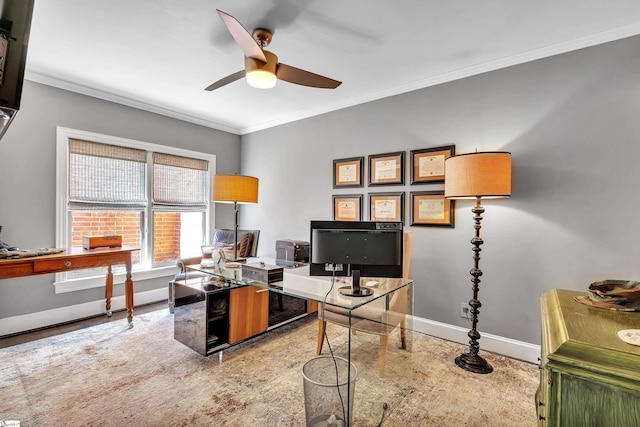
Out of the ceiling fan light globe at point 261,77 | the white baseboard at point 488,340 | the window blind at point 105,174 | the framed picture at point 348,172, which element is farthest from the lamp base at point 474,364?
the window blind at point 105,174

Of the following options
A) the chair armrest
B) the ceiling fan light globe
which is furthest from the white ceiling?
the chair armrest

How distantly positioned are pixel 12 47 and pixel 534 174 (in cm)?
327

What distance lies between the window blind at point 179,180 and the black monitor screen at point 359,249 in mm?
3047

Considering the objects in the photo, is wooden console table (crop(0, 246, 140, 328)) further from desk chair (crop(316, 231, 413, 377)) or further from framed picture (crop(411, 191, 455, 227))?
framed picture (crop(411, 191, 455, 227))

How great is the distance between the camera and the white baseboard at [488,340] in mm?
2375

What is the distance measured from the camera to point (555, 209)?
2285 mm

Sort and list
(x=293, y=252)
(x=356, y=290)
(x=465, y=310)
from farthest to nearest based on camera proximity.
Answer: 1. (x=293, y=252)
2. (x=465, y=310)
3. (x=356, y=290)

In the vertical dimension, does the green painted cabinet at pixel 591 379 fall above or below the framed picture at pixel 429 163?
below

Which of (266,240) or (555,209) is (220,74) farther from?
(555,209)

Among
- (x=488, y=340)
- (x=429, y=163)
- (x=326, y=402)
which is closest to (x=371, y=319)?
(x=326, y=402)

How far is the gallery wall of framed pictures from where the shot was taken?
9.21 feet

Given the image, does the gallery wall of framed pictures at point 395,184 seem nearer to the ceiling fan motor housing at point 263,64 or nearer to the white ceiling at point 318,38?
A: the white ceiling at point 318,38

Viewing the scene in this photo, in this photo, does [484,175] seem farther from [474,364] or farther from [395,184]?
[474,364]

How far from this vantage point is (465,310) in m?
2.70
